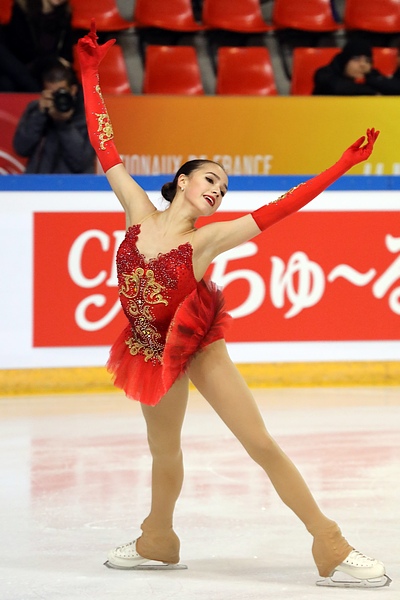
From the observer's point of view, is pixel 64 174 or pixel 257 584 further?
pixel 64 174

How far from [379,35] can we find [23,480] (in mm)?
5763

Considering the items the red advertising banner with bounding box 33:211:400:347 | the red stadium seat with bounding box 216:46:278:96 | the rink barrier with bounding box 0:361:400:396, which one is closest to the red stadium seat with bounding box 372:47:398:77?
the red stadium seat with bounding box 216:46:278:96

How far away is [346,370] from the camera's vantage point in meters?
6.71

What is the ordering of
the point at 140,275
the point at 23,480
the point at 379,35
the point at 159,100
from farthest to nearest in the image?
1. the point at 379,35
2. the point at 159,100
3. the point at 23,480
4. the point at 140,275

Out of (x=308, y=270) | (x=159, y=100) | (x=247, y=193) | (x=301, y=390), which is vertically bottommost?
(x=301, y=390)

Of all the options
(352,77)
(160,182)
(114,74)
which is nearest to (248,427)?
(160,182)

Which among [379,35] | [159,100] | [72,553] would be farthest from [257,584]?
[379,35]

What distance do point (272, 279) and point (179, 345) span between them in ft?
10.6

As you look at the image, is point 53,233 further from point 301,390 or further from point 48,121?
point 301,390

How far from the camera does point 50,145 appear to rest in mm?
6957

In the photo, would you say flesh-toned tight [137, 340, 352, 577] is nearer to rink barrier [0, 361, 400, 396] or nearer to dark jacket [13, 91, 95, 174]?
rink barrier [0, 361, 400, 396]

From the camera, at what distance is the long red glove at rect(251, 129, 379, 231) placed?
10.9ft

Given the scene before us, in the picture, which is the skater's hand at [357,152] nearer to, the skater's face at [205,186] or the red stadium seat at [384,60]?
the skater's face at [205,186]

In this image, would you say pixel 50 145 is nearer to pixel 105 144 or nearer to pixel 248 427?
pixel 105 144
